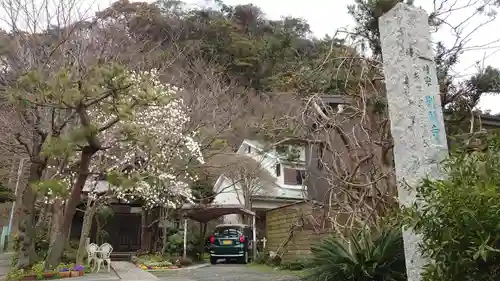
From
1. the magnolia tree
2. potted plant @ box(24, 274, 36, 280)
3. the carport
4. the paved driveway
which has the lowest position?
the paved driveway

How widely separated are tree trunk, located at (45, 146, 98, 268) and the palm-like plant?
6105 millimetres

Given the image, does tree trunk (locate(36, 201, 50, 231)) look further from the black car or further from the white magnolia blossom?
the black car

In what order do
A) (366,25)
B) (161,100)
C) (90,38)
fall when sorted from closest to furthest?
(366,25), (161,100), (90,38)

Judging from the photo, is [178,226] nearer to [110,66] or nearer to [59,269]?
[59,269]

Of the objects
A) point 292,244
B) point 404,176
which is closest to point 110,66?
point 404,176

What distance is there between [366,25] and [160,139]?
28.9 ft

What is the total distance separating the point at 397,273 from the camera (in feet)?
15.2

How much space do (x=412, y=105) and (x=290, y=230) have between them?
883 cm

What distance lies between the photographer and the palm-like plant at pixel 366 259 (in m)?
4.70

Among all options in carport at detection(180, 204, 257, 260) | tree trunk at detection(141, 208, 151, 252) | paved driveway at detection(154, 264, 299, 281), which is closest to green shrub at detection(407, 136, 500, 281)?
paved driveway at detection(154, 264, 299, 281)

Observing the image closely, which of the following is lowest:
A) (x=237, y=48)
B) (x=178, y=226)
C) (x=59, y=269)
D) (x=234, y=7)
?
(x=59, y=269)

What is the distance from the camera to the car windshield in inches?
626

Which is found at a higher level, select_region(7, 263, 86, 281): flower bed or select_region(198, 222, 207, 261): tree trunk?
select_region(198, 222, 207, 261): tree trunk

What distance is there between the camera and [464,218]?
7.47 feet
